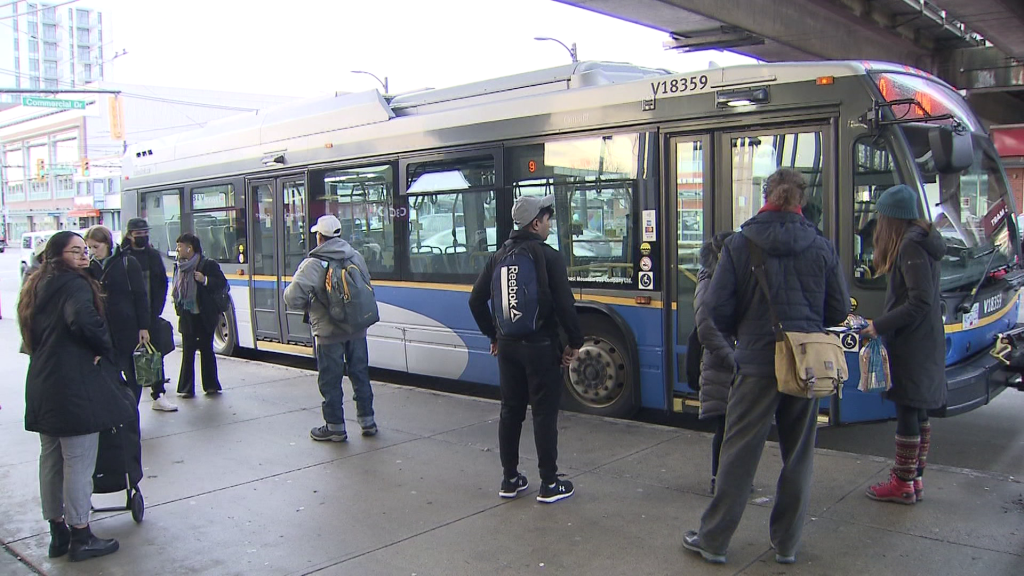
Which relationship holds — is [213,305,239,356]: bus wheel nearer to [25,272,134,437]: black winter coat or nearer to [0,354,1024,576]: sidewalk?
[0,354,1024,576]: sidewalk

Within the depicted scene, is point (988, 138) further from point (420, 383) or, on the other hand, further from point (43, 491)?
point (43, 491)

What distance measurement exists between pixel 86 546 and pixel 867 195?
17.6 ft

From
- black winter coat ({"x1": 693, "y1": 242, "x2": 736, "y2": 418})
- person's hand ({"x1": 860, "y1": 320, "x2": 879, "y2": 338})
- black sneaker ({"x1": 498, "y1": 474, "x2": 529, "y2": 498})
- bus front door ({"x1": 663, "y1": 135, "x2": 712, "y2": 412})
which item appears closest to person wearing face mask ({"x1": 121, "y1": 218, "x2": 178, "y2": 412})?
black sneaker ({"x1": 498, "y1": 474, "x2": 529, "y2": 498})

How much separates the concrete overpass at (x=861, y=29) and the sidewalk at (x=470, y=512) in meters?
8.67

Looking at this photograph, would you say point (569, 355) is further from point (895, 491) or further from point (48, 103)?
point (48, 103)

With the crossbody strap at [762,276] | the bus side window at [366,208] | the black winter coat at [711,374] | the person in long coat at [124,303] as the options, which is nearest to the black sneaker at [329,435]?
the person in long coat at [124,303]

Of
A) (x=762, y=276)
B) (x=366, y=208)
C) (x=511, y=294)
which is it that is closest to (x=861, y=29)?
(x=366, y=208)

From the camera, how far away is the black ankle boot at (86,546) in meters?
4.61

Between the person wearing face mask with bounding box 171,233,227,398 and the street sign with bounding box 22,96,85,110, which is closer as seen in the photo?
the person wearing face mask with bounding box 171,233,227,398

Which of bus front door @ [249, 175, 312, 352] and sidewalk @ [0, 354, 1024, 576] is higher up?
bus front door @ [249, 175, 312, 352]

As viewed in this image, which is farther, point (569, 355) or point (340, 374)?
point (340, 374)

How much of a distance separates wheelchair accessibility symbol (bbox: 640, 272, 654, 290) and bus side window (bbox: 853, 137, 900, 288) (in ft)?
5.24

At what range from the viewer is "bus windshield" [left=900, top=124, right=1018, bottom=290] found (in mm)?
6031

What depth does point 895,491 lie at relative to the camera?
5.09m
